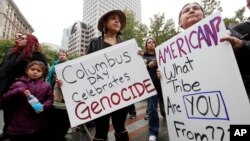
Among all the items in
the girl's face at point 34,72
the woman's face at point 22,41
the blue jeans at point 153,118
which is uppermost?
the woman's face at point 22,41

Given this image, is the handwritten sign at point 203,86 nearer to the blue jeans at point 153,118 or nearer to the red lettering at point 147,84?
the red lettering at point 147,84

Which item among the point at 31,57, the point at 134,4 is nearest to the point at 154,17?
the point at 31,57

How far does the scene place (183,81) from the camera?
5.49 ft

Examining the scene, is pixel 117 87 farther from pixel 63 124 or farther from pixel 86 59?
pixel 63 124

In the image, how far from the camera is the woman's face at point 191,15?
1915 mm

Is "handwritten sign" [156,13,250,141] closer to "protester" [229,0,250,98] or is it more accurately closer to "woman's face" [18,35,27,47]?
"protester" [229,0,250,98]

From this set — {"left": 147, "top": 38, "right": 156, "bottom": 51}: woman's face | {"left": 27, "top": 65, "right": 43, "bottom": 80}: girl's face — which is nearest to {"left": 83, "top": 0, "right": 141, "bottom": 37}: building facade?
{"left": 147, "top": 38, "right": 156, "bottom": 51}: woman's face

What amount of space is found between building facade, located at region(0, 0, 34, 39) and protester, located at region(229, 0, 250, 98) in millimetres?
53148

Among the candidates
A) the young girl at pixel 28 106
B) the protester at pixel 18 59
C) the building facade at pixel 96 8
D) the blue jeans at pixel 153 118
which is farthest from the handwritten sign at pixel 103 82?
the building facade at pixel 96 8

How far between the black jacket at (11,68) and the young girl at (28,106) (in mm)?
228

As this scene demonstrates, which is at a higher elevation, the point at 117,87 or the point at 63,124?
the point at 117,87

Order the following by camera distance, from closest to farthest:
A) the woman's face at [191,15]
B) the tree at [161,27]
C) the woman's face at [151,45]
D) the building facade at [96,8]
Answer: the woman's face at [191,15]
the woman's face at [151,45]
the tree at [161,27]
the building facade at [96,8]

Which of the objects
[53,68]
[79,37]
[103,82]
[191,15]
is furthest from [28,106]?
[79,37]

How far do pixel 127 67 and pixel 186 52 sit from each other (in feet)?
2.16
